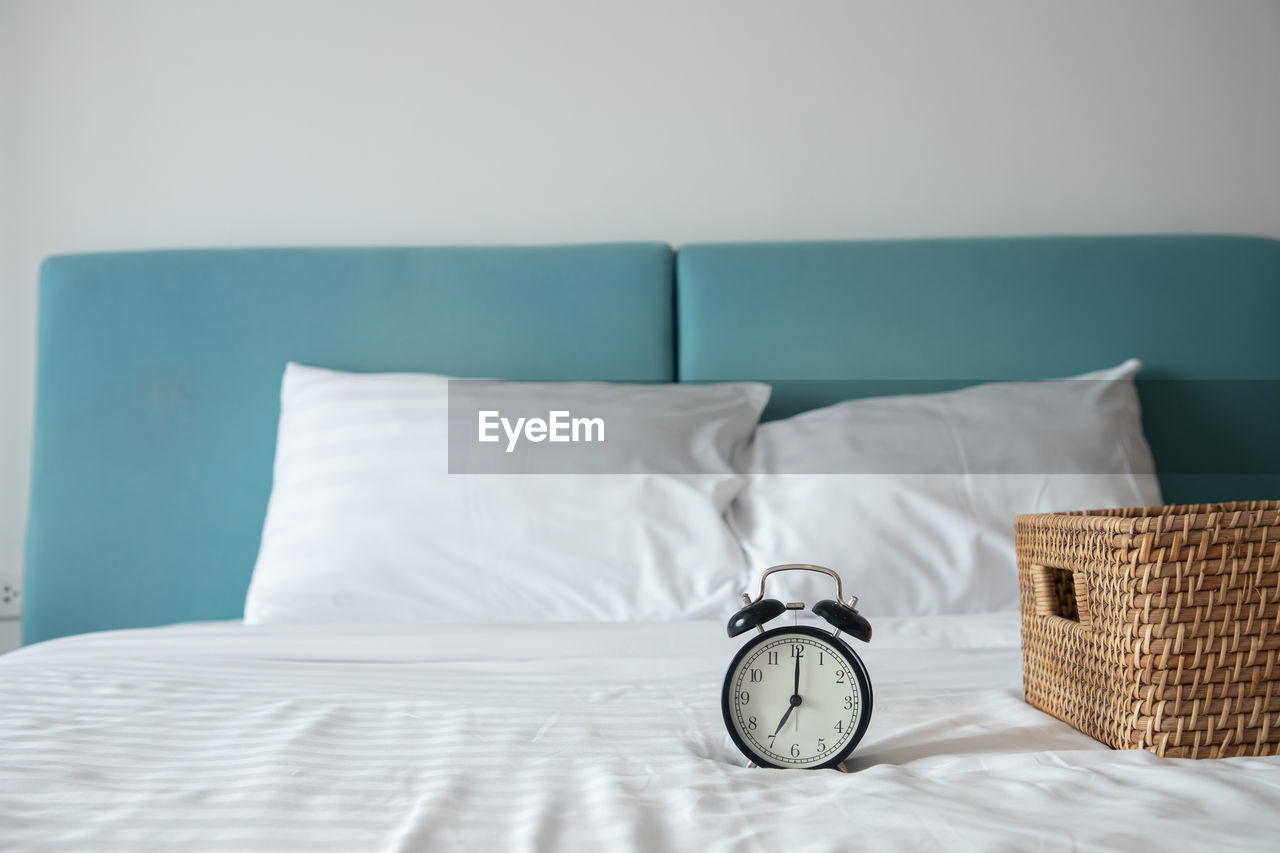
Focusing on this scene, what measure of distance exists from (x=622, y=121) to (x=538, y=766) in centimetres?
157

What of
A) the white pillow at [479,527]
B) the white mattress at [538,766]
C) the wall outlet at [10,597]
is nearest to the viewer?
the white mattress at [538,766]

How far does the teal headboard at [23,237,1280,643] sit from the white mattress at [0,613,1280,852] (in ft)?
2.43

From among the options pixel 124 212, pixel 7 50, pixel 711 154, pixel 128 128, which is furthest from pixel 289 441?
pixel 7 50

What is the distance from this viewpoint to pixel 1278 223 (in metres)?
1.93

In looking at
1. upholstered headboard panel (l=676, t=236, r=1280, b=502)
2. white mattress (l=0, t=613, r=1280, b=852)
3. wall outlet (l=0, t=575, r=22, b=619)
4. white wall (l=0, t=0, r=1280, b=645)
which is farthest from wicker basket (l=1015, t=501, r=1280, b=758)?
wall outlet (l=0, t=575, r=22, b=619)

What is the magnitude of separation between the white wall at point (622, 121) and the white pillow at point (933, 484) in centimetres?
57

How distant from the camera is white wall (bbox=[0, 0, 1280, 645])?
1.91 metres

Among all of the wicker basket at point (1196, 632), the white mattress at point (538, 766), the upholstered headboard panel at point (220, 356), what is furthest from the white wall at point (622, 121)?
the wicker basket at point (1196, 632)

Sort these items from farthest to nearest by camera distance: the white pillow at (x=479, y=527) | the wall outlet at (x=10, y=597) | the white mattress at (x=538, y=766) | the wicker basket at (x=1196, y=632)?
1. the wall outlet at (x=10, y=597)
2. the white pillow at (x=479, y=527)
3. the wicker basket at (x=1196, y=632)
4. the white mattress at (x=538, y=766)

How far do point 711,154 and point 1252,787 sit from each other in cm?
160

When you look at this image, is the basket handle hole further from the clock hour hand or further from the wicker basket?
the clock hour hand

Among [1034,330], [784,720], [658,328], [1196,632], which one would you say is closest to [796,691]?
[784,720]

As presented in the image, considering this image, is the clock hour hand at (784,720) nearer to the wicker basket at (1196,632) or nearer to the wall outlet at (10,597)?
the wicker basket at (1196,632)

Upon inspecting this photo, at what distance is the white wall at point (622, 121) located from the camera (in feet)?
6.26
